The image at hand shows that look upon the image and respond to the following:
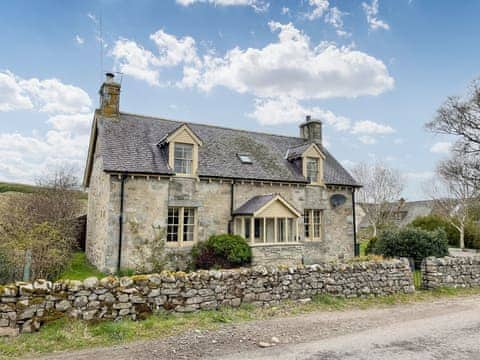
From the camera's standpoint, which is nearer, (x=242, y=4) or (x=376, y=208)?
(x=242, y=4)

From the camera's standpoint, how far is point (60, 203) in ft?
62.6

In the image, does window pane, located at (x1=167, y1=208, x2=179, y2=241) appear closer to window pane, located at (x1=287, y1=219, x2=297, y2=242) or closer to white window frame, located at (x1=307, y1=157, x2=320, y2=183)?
window pane, located at (x1=287, y1=219, x2=297, y2=242)

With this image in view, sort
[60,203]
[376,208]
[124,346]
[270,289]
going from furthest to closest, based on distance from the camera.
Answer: [376,208], [60,203], [270,289], [124,346]

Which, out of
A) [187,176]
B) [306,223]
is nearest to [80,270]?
[187,176]

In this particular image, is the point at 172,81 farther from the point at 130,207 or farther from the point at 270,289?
the point at 270,289

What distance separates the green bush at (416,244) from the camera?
14.4 meters

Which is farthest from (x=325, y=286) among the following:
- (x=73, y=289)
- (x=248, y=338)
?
(x=73, y=289)

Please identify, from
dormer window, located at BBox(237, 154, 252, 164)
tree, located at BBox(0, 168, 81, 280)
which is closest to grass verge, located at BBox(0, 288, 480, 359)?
tree, located at BBox(0, 168, 81, 280)

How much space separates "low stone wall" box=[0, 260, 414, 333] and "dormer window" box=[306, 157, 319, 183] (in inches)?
373

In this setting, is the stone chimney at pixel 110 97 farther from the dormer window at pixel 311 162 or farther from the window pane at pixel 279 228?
the dormer window at pixel 311 162

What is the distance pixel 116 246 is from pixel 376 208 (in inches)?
1255

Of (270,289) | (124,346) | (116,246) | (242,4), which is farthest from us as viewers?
(242,4)

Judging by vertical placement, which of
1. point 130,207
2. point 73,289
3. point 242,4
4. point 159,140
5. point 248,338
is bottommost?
point 248,338

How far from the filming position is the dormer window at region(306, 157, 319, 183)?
64.6 feet
